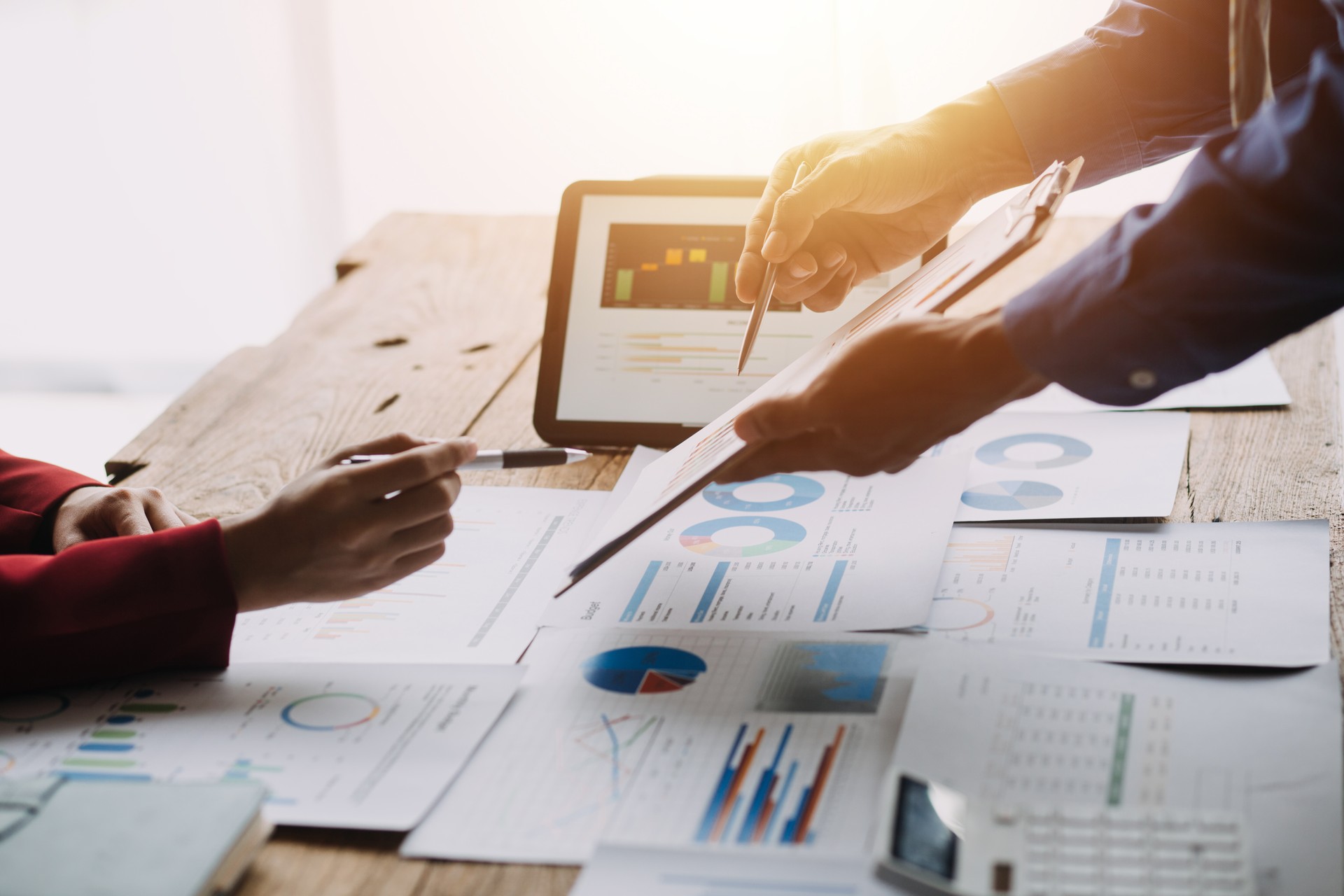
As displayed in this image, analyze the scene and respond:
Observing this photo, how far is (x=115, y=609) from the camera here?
0.75m

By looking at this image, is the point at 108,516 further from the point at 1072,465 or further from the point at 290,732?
the point at 1072,465

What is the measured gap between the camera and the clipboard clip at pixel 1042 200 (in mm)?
750

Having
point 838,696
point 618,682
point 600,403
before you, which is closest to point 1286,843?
point 838,696

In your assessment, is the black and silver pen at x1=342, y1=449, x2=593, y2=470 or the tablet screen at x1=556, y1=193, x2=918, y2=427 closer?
the black and silver pen at x1=342, y1=449, x2=593, y2=470

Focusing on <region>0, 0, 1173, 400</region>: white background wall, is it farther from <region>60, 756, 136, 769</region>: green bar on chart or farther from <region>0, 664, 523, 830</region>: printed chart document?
<region>60, 756, 136, 769</region>: green bar on chart

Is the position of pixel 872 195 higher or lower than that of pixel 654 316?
higher

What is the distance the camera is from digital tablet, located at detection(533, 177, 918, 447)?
1144 mm

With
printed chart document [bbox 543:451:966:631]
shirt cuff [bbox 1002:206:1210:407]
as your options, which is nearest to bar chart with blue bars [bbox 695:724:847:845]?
printed chart document [bbox 543:451:966:631]

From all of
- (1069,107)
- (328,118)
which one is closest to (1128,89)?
(1069,107)

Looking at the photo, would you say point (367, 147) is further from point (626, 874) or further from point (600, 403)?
point (626, 874)

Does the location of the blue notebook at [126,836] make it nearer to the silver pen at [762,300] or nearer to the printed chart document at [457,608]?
the printed chart document at [457,608]

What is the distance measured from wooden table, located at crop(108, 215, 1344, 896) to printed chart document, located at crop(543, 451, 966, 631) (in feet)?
0.52

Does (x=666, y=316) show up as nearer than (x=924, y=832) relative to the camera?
No

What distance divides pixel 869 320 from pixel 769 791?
44 centimetres
